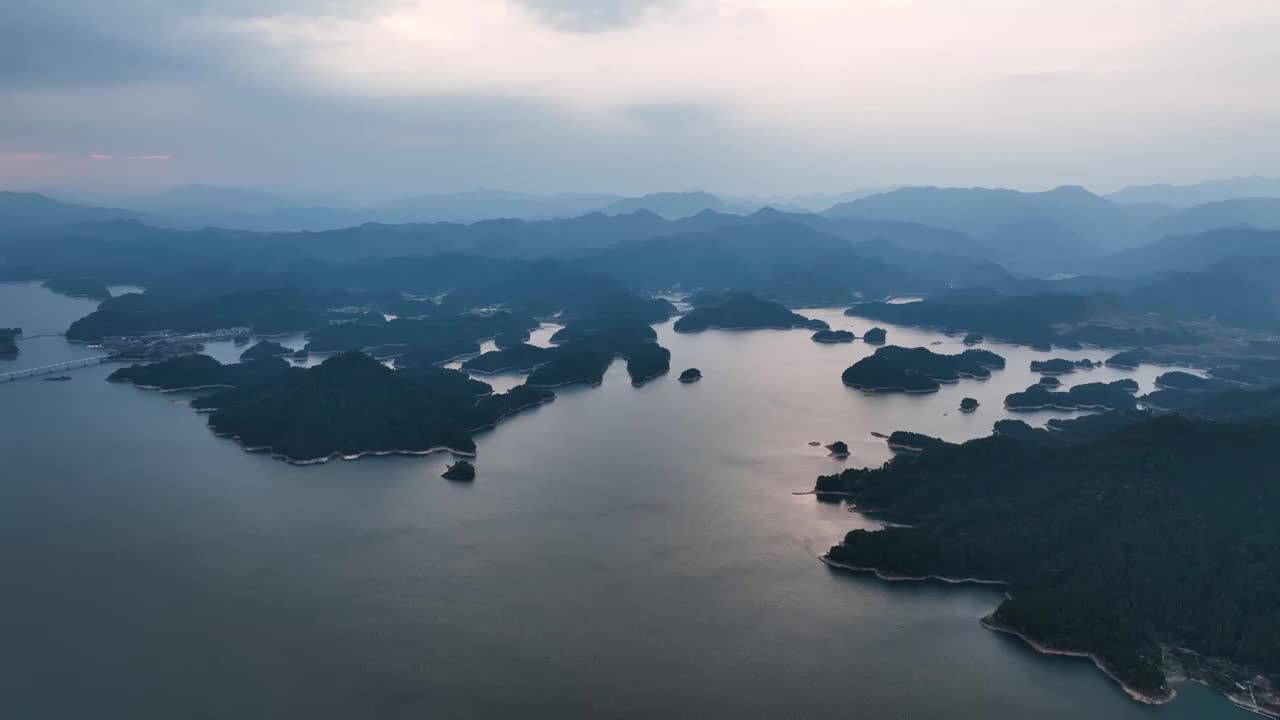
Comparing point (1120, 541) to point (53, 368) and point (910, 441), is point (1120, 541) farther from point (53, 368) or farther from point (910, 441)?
point (53, 368)

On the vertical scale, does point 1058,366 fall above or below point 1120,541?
below

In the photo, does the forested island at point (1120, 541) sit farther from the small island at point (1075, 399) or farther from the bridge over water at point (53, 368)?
the bridge over water at point (53, 368)

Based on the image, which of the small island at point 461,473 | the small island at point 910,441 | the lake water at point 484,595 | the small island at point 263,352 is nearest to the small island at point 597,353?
the lake water at point 484,595

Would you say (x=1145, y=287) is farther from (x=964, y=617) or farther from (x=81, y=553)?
(x=81, y=553)

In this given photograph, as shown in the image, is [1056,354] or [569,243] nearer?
[1056,354]

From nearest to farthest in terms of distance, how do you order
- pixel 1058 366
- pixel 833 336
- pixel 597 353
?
pixel 1058 366 < pixel 597 353 < pixel 833 336

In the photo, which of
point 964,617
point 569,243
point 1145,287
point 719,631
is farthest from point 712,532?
point 569,243

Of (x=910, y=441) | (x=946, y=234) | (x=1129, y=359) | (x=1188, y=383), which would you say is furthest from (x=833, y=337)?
(x=946, y=234)
